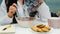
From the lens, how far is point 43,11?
1279mm

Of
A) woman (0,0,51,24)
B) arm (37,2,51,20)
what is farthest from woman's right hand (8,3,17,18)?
arm (37,2,51,20)

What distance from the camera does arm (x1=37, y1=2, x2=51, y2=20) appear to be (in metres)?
1.27

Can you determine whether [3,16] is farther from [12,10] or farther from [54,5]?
[54,5]

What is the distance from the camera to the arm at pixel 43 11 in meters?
1.27

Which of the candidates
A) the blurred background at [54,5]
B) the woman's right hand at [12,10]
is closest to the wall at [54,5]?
the blurred background at [54,5]

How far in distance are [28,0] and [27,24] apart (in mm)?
252

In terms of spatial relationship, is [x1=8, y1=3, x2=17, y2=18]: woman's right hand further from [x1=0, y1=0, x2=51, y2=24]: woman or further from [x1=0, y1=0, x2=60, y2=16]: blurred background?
[x1=0, y1=0, x2=60, y2=16]: blurred background

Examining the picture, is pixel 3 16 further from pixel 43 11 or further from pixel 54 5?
pixel 54 5

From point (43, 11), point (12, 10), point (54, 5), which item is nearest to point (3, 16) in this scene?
point (12, 10)

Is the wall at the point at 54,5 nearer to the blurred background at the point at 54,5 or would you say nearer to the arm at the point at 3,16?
the blurred background at the point at 54,5

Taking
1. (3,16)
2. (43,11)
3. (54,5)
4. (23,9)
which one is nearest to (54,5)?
(54,5)

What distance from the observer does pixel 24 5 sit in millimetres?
1247

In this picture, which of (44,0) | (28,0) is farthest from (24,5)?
(44,0)

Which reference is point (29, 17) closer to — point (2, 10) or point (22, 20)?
point (22, 20)
